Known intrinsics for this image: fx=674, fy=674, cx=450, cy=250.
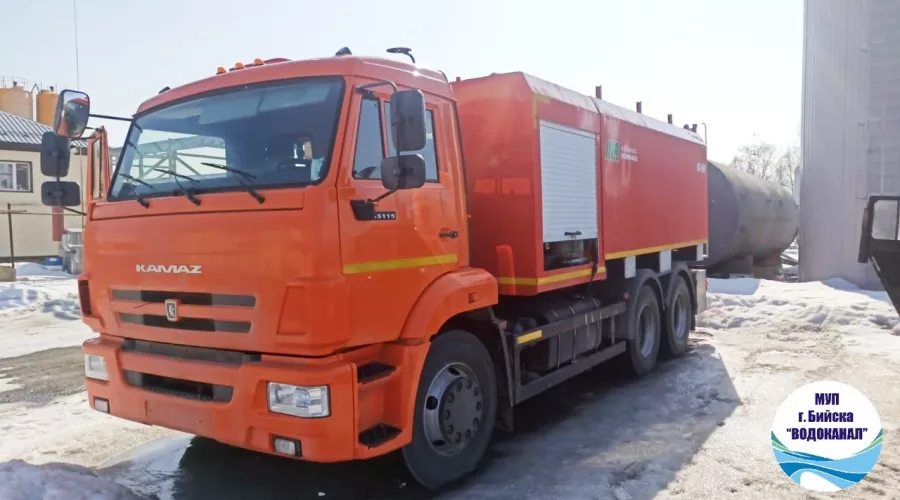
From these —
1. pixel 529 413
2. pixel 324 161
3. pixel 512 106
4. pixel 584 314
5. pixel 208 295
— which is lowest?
pixel 529 413

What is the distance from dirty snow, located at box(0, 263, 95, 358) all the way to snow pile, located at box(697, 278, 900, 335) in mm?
10556

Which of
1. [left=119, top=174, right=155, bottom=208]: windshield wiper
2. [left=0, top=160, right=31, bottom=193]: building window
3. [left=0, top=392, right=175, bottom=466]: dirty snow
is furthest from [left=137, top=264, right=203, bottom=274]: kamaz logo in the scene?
[left=0, top=160, right=31, bottom=193]: building window

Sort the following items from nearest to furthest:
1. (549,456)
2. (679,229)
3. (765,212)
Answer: (549,456) < (679,229) < (765,212)

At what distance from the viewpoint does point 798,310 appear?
11719mm

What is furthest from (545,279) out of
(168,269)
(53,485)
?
(53,485)

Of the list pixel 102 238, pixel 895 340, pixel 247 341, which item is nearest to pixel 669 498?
pixel 247 341

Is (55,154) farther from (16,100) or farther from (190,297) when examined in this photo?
(16,100)

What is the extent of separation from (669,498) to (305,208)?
2.97 m

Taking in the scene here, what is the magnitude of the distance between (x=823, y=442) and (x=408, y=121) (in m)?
3.52

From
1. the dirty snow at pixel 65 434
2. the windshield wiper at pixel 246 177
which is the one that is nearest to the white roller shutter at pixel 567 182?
the windshield wiper at pixel 246 177

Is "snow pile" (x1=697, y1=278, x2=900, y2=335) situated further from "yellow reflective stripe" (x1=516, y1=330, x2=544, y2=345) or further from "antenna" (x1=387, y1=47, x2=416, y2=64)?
"antenna" (x1=387, y1=47, x2=416, y2=64)

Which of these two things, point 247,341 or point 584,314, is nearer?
point 247,341

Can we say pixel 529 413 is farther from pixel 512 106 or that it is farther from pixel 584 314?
pixel 512 106

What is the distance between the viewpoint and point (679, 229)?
898 cm
